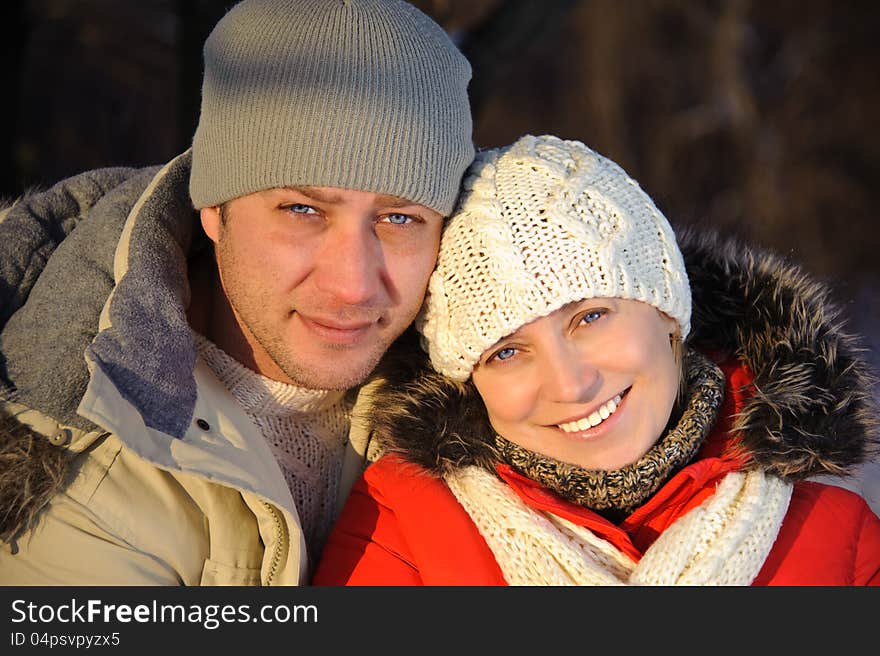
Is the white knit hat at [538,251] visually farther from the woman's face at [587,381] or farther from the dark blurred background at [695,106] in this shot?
the dark blurred background at [695,106]

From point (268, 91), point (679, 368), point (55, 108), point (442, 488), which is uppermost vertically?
point (268, 91)

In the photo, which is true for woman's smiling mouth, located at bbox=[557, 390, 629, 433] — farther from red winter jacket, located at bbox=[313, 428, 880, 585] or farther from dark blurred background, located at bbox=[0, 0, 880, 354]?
dark blurred background, located at bbox=[0, 0, 880, 354]

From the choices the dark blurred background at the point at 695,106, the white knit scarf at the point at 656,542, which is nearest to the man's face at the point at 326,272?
the white knit scarf at the point at 656,542

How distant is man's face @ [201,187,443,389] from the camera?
8.39 ft

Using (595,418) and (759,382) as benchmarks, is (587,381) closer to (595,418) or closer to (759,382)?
(595,418)

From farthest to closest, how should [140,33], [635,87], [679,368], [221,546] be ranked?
1. [635,87]
2. [140,33]
3. [679,368]
4. [221,546]

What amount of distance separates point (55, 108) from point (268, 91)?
23.0 feet

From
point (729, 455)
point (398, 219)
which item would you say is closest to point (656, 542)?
point (729, 455)

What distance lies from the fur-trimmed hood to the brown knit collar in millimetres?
88

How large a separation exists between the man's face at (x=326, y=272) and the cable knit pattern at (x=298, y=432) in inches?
5.0

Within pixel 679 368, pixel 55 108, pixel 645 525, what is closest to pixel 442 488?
pixel 645 525

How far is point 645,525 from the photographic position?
2.66m

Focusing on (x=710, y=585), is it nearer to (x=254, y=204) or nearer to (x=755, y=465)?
(x=755, y=465)

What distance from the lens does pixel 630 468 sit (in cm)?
257
